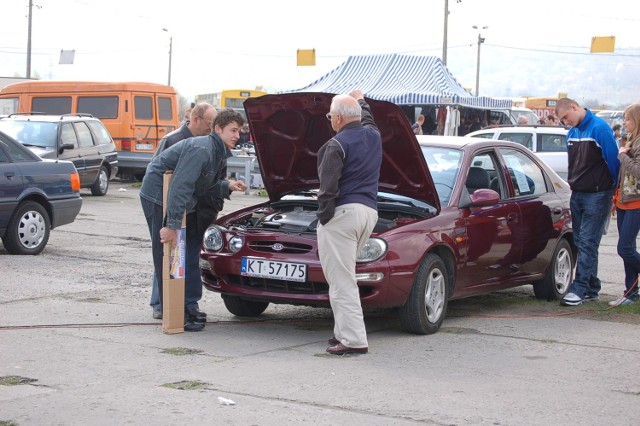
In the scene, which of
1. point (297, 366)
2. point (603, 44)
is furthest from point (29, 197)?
point (603, 44)

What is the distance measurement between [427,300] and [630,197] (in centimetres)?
248

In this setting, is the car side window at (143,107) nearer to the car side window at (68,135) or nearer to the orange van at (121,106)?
the orange van at (121,106)

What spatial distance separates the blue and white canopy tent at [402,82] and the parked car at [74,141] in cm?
993

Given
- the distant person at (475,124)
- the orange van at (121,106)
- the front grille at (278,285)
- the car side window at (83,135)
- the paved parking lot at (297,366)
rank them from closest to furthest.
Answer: the paved parking lot at (297,366) → the front grille at (278,285) → the car side window at (83,135) → the orange van at (121,106) → the distant person at (475,124)

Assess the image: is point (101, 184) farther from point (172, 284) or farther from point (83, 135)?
point (172, 284)

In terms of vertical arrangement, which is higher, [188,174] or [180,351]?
[188,174]

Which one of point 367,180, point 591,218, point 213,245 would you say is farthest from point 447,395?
point 591,218

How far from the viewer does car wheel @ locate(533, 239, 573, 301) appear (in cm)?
985

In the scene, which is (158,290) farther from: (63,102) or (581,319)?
(63,102)

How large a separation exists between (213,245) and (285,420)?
3020mm

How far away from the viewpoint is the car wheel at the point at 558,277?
32.3ft

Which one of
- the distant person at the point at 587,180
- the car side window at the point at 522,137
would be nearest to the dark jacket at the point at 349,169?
the distant person at the point at 587,180

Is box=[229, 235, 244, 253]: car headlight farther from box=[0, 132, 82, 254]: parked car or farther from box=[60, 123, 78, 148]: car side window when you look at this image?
box=[60, 123, 78, 148]: car side window

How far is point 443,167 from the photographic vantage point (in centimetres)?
886
